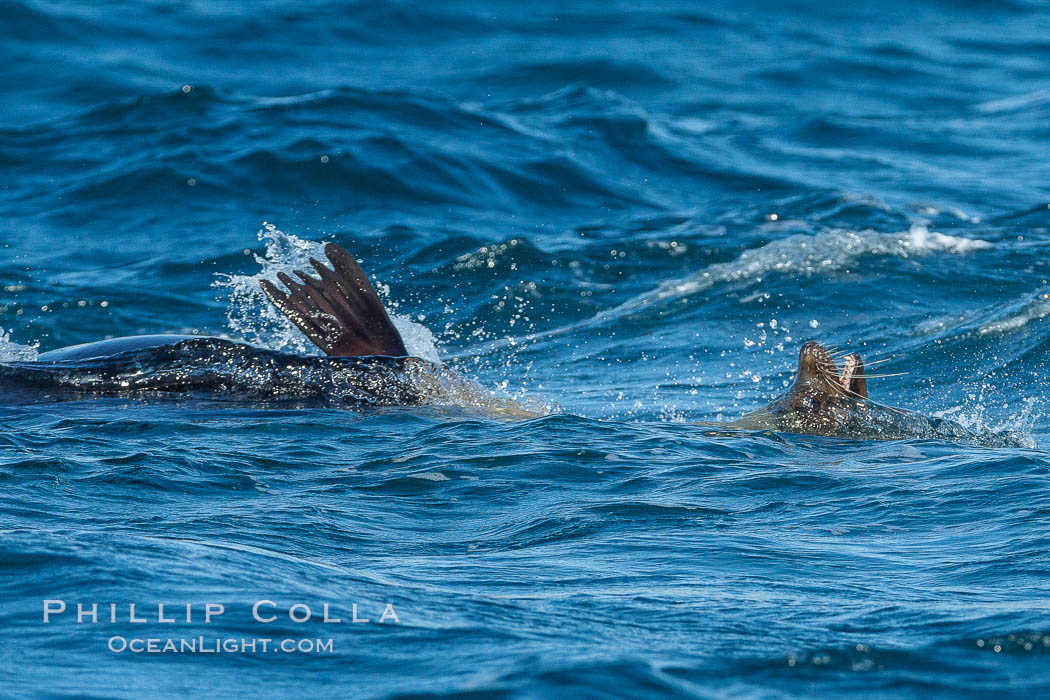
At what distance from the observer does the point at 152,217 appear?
1270 centimetres

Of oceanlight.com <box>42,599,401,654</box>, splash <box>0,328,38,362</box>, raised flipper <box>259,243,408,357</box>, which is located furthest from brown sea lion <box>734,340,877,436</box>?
splash <box>0,328,38,362</box>

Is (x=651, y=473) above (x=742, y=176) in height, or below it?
below

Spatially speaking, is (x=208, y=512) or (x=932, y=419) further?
(x=932, y=419)

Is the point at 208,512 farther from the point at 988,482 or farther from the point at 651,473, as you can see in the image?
the point at 988,482

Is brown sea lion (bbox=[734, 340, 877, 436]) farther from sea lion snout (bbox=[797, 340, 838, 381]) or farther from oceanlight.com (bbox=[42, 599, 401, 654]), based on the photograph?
oceanlight.com (bbox=[42, 599, 401, 654])

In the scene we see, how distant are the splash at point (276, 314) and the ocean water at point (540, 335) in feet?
0.21

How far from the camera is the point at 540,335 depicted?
10.6 metres

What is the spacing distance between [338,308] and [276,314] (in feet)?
9.39

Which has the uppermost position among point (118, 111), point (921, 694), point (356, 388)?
point (118, 111)

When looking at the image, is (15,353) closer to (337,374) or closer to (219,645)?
(337,374)

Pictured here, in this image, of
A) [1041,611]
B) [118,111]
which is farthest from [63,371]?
[118,111]

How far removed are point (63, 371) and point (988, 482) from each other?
458cm

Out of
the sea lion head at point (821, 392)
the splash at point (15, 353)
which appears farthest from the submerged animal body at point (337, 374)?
the splash at point (15, 353)

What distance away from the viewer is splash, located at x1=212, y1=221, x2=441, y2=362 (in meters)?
8.88
